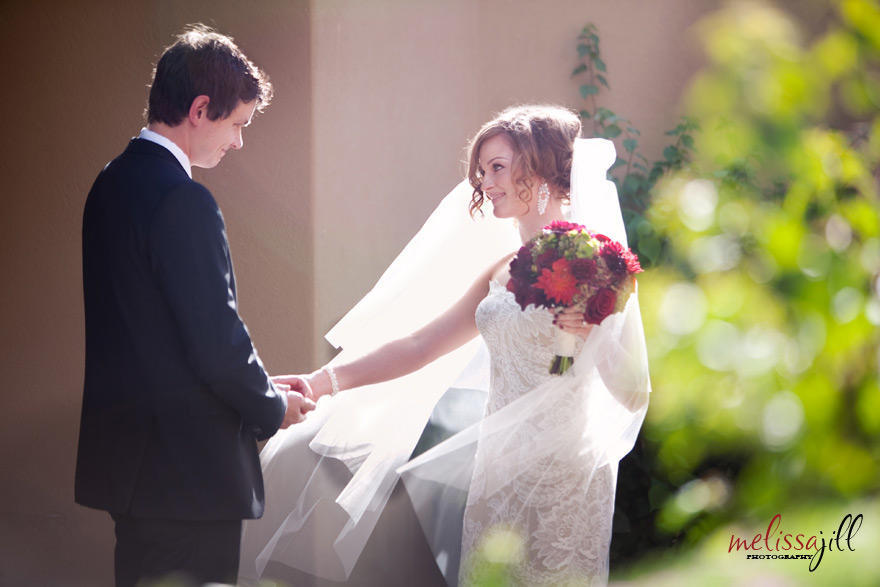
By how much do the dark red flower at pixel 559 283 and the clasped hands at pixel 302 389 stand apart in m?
0.87

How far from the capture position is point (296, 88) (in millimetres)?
Result: 4211

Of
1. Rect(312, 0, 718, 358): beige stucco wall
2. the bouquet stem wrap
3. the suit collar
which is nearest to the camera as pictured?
the suit collar

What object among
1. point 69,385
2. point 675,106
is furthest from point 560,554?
point 675,106

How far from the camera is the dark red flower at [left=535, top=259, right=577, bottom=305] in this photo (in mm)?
2576

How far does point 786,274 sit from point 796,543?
200mm

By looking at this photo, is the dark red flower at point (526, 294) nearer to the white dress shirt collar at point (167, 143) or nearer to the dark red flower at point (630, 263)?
the dark red flower at point (630, 263)

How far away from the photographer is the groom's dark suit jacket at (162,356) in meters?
2.19

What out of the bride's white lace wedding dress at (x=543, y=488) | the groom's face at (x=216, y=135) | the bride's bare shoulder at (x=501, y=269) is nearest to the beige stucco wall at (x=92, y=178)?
the bride's bare shoulder at (x=501, y=269)

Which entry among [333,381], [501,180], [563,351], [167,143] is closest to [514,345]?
[563,351]

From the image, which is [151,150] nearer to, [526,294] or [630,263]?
[526,294]

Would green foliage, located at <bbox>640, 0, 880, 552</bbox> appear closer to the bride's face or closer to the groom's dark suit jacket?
the groom's dark suit jacket

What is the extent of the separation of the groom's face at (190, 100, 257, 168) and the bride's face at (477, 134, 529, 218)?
3.24 feet

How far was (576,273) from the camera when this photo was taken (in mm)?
2578

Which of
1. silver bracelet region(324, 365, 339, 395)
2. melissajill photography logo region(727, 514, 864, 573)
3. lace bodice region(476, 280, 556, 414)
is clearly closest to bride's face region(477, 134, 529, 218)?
lace bodice region(476, 280, 556, 414)
